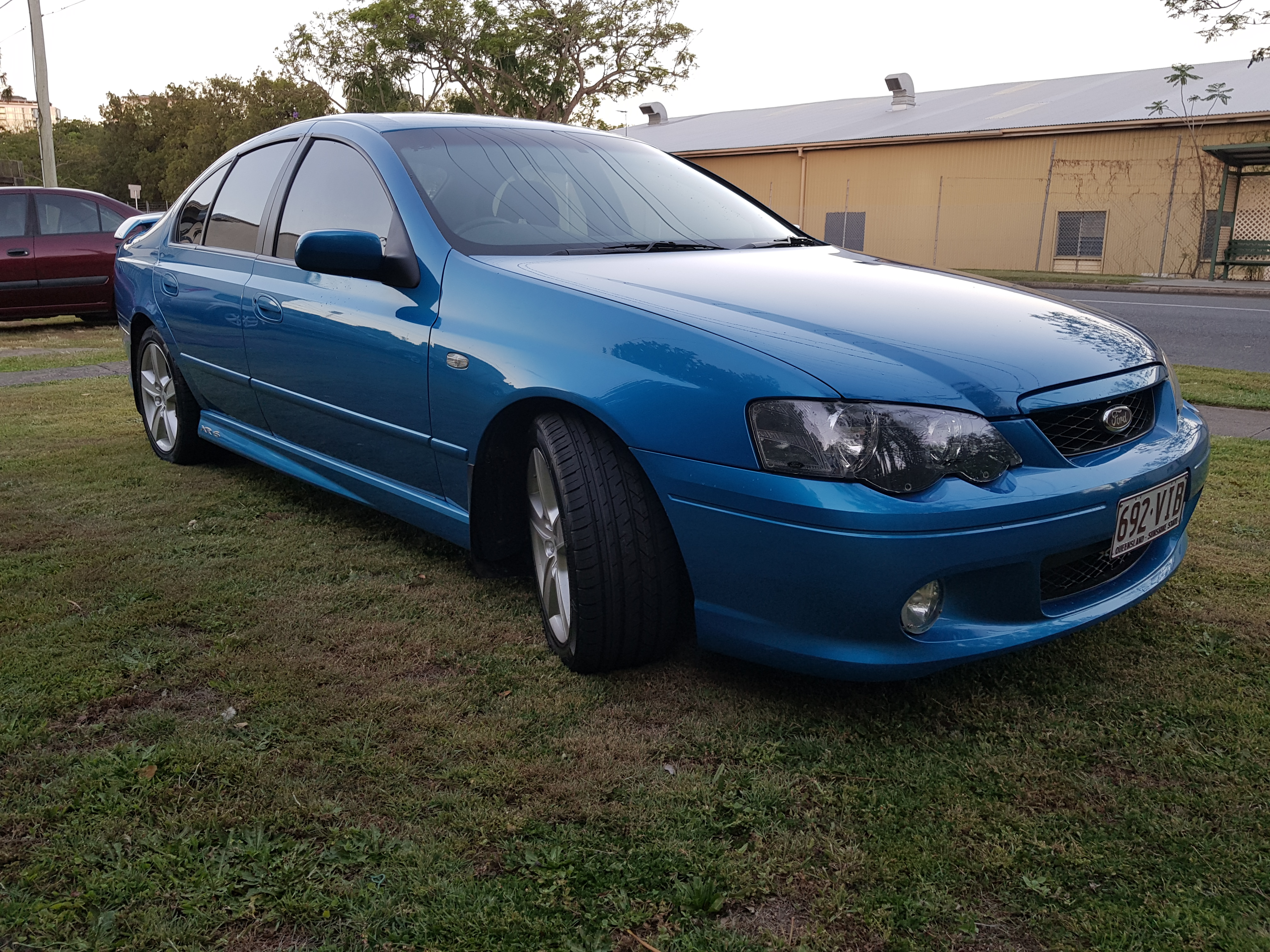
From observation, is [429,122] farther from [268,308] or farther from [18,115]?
[18,115]

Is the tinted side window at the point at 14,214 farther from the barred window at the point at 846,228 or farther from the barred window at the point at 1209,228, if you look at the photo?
the barred window at the point at 1209,228

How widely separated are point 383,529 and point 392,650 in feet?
3.86

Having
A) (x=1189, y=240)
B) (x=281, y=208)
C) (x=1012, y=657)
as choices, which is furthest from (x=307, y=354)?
(x=1189, y=240)

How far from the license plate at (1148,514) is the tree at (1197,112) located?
22313 mm

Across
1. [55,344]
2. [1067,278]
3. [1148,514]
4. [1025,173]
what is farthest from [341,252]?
[1025,173]

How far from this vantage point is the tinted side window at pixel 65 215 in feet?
36.2

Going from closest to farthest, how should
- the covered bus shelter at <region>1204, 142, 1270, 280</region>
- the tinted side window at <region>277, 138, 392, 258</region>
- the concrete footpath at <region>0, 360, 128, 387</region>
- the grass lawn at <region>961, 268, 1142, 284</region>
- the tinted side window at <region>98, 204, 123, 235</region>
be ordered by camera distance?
the tinted side window at <region>277, 138, 392, 258</region> → the concrete footpath at <region>0, 360, 128, 387</region> → the tinted side window at <region>98, 204, 123, 235</region> → the grass lawn at <region>961, 268, 1142, 284</region> → the covered bus shelter at <region>1204, 142, 1270, 280</region>

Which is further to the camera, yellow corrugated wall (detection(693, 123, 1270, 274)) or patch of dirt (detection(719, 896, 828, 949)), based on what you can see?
yellow corrugated wall (detection(693, 123, 1270, 274))

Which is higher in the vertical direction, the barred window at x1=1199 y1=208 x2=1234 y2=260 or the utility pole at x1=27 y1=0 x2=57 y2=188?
the utility pole at x1=27 y1=0 x2=57 y2=188

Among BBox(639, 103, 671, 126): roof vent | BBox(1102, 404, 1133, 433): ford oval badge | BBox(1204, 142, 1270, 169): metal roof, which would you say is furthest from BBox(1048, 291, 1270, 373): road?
BBox(639, 103, 671, 126): roof vent

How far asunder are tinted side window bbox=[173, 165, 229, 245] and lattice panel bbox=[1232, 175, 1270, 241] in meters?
22.7

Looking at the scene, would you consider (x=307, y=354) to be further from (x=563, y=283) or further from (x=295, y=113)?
(x=295, y=113)

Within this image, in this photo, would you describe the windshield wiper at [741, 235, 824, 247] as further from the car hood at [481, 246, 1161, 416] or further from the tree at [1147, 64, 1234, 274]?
the tree at [1147, 64, 1234, 274]

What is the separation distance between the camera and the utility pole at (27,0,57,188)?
19.4m
